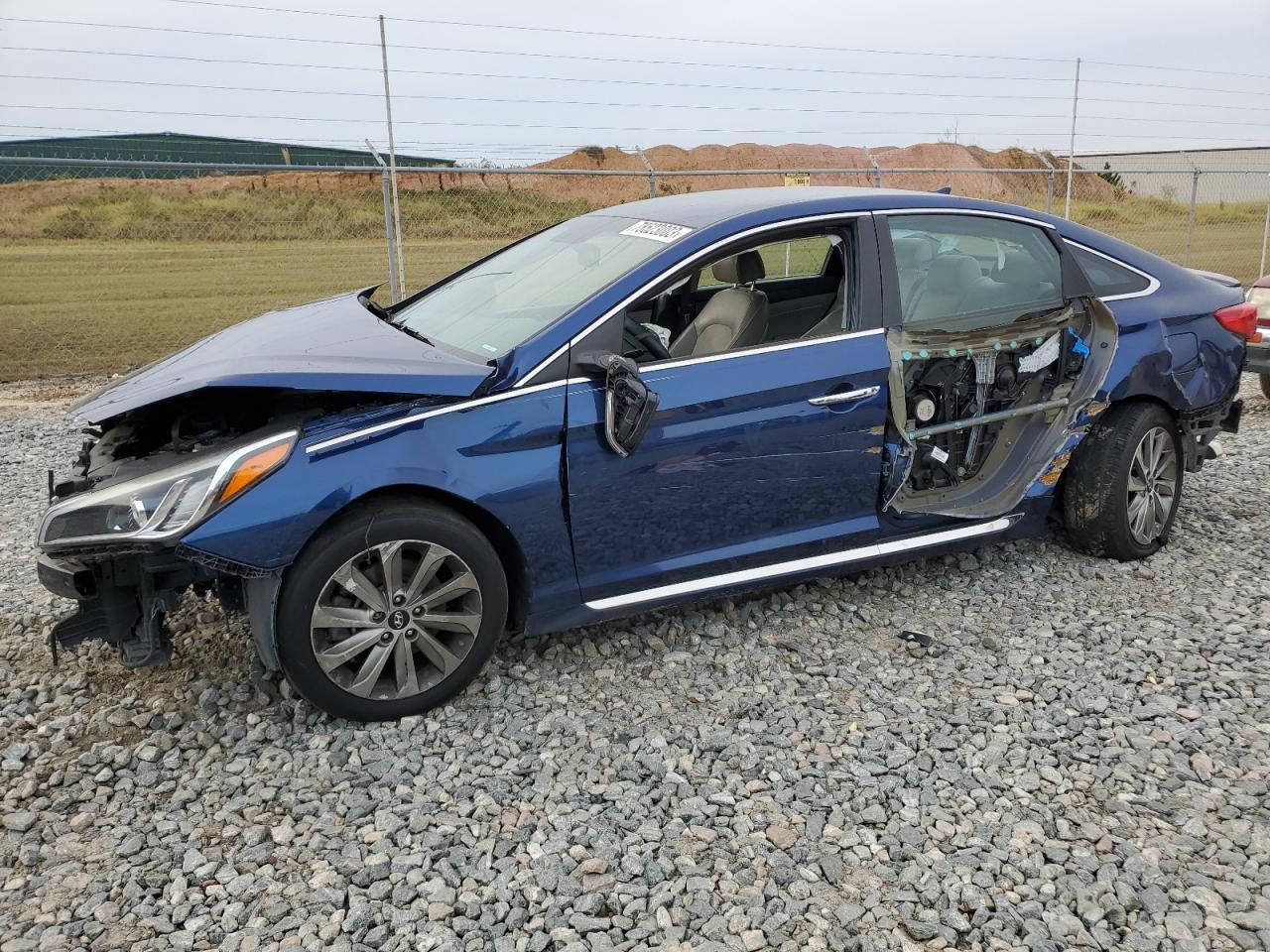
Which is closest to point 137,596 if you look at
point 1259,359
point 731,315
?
point 731,315

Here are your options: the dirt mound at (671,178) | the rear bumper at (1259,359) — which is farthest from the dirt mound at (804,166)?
the rear bumper at (1259,359)

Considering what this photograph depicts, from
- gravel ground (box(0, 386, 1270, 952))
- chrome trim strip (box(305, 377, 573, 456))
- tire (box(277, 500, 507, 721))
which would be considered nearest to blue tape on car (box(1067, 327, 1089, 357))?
gravel ground (box(0, 386, 1270, 952))

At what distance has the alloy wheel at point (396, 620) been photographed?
331 cm

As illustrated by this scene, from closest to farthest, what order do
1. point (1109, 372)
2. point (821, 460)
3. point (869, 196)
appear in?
1. point (821, 460)
2. point (869, 196)
3. point (1109, 372)

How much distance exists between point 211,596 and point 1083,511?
374 cm

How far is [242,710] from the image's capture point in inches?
142

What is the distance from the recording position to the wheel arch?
3316 mm

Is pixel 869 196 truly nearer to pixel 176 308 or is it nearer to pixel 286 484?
pixel 286 484

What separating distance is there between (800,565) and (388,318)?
2.05 metres

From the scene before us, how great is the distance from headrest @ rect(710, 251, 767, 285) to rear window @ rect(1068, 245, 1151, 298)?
54.1 inches

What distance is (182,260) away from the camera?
1523cm

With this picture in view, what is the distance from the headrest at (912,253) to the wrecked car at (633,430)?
0.05 ft

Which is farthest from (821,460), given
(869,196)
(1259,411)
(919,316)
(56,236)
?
(56,236)

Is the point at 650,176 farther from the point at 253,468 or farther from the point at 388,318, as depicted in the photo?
the point at 253,468
